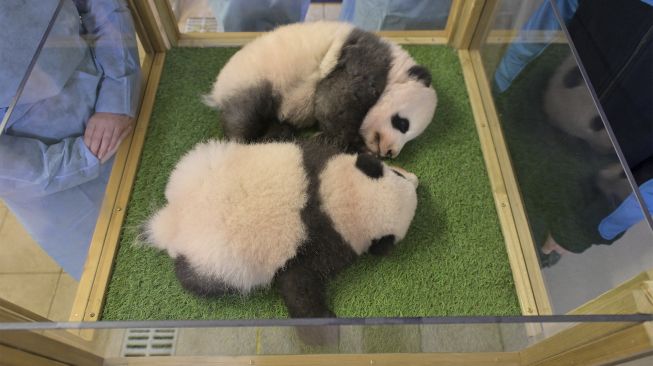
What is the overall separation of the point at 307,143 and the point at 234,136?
206 mm

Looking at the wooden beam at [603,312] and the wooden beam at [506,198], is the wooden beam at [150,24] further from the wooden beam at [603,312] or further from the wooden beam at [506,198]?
the wooden beam at [603,312]

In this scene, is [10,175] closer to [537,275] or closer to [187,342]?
[187,342]

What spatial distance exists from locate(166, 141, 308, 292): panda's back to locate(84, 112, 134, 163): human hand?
0.99ft

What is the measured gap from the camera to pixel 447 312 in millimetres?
954

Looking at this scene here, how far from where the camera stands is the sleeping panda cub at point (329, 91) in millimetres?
1141

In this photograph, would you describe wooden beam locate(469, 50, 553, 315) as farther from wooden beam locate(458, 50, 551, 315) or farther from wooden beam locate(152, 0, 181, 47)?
wooden beam locate(152, 0, 181, 47)

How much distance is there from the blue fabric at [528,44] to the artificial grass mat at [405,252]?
13 cm

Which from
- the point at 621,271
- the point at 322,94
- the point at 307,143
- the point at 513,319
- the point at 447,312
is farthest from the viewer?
the point at 322,94

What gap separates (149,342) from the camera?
74cm

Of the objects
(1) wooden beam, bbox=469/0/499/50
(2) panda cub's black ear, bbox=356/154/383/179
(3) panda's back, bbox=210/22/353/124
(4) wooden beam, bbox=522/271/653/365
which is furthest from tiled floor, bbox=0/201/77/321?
(1) wooden beam, bbox=469/0/499/50

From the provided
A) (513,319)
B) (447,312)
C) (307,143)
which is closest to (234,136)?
(307,143)

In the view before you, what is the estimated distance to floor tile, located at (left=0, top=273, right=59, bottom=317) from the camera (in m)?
0.76

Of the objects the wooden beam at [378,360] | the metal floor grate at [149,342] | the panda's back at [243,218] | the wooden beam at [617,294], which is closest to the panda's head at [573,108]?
the wooden beam at [617,294]

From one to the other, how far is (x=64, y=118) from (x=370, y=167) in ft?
2.50
